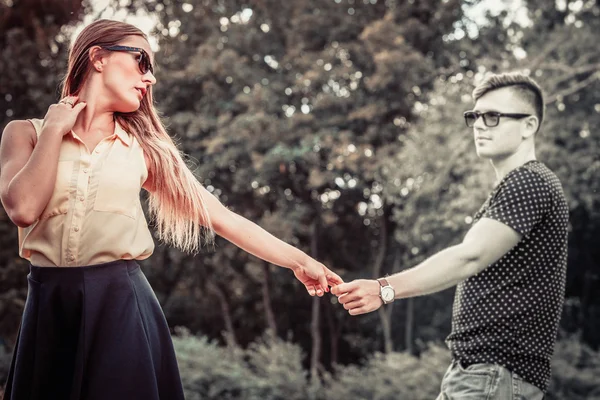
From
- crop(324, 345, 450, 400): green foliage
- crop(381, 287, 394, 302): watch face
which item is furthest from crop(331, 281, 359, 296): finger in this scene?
crop(324, 345, 450, 400): green foliage

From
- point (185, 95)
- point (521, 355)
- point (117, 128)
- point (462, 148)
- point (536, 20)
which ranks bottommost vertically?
point (521, 355)

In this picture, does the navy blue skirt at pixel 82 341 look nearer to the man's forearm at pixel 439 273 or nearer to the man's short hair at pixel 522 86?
the man's forearm at pixel 439 273

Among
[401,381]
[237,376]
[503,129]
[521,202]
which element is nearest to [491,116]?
[503,129]

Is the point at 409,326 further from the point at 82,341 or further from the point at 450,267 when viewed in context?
the point at 82,341

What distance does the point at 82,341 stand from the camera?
6.91ft

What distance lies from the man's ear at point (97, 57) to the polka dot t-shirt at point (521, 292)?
4.97 feet

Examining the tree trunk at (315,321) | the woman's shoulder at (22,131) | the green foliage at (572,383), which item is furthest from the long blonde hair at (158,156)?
the tree trunk at (315,321)

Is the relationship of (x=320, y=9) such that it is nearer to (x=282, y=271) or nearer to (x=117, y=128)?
(x=282, y=271)

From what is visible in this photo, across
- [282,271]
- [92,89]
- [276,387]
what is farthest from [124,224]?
[282,271]

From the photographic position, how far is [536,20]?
1406 cm

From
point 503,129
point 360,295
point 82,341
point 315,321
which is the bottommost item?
point 315,321

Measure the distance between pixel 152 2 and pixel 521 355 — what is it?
9.86 m

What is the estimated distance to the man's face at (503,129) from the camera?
301 centimetres

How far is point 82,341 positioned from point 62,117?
2.12ft
